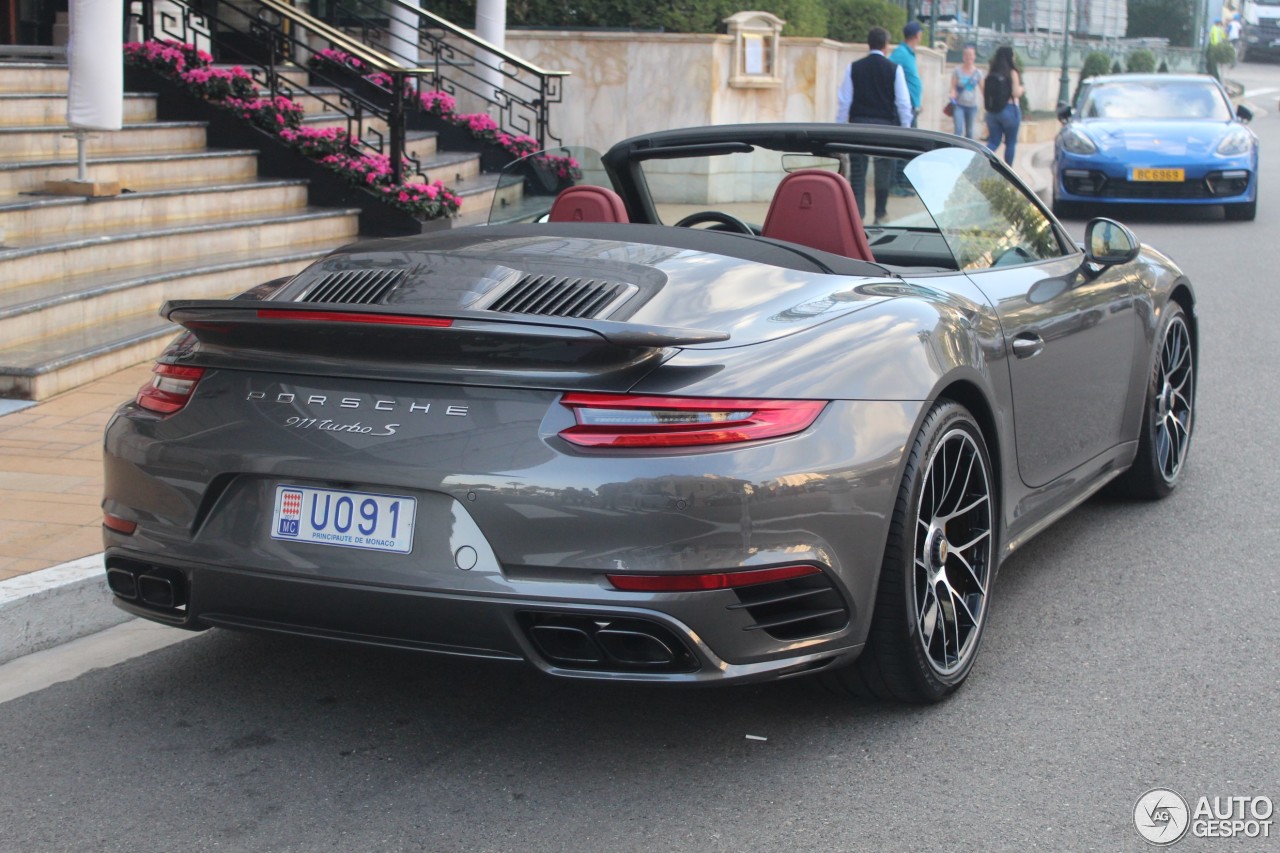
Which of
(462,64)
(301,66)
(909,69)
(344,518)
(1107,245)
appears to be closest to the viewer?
(344,518)

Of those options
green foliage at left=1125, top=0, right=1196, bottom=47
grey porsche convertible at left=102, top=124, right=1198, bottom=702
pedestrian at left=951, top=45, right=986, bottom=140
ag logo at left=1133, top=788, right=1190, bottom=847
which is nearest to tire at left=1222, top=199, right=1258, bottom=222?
pedestrian at left=951, top=45, right=986, bottom=140

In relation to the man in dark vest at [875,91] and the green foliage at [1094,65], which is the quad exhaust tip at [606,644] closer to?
the man in dark vest at [875,91]

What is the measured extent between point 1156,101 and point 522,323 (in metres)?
15.3

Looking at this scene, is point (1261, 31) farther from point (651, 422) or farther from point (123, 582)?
point (123, 582)

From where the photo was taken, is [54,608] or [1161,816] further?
[54,608]

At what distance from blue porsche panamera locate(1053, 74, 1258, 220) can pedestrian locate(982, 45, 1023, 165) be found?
8.63 feet

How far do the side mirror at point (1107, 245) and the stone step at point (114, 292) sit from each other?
15.8 ft

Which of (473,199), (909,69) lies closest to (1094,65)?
(909,69)

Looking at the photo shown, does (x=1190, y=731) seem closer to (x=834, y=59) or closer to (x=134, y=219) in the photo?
(x=134, y=219)

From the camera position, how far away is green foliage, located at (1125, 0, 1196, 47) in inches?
2232

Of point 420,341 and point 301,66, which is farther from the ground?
point 301,66

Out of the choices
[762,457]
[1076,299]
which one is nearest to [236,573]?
[762,457]

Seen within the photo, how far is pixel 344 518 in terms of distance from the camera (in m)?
3.40

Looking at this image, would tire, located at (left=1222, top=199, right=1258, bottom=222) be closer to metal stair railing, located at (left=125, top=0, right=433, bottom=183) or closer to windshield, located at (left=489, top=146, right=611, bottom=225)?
metal stair railing, located at (left=125, top=0, right=433, bottom=183)
